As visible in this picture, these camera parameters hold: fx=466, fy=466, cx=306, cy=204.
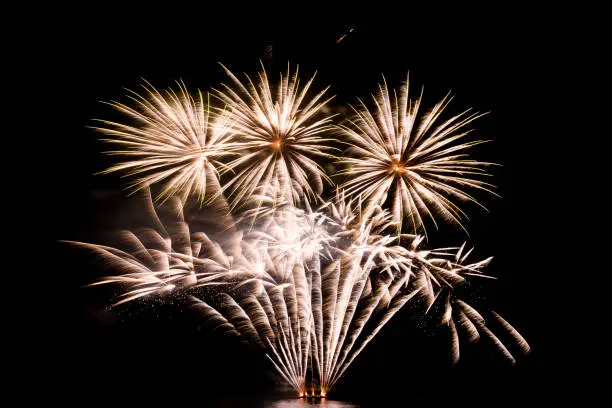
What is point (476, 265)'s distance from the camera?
995 cm

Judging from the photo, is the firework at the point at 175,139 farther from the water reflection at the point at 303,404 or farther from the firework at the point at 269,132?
the water reflection at the point at 303,404

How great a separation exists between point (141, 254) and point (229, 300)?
3.72m

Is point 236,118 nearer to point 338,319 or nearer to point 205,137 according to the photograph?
point 205,137

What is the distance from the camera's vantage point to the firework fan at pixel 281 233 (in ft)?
28.5

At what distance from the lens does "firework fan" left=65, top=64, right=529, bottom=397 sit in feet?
28.5

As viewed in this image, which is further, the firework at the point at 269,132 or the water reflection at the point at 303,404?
the water reflection at the point at 303,404

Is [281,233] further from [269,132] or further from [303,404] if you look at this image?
[303,404]

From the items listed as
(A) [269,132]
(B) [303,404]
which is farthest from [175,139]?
(B) [303,404]

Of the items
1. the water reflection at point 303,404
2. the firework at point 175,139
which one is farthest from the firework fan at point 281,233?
the water reflection at point 303,404

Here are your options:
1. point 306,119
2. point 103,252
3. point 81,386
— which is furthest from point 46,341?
point 306,119

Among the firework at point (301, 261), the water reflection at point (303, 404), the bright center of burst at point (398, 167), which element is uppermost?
the bright center of burst at point (398, 167)

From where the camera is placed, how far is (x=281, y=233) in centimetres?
997

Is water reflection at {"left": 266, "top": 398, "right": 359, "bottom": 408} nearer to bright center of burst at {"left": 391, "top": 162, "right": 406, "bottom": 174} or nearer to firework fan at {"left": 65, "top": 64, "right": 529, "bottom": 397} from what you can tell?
firework fan at {"left": 65, "top": 64, "right": 529, "bottom": 397}

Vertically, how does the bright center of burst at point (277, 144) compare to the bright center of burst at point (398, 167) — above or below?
above
